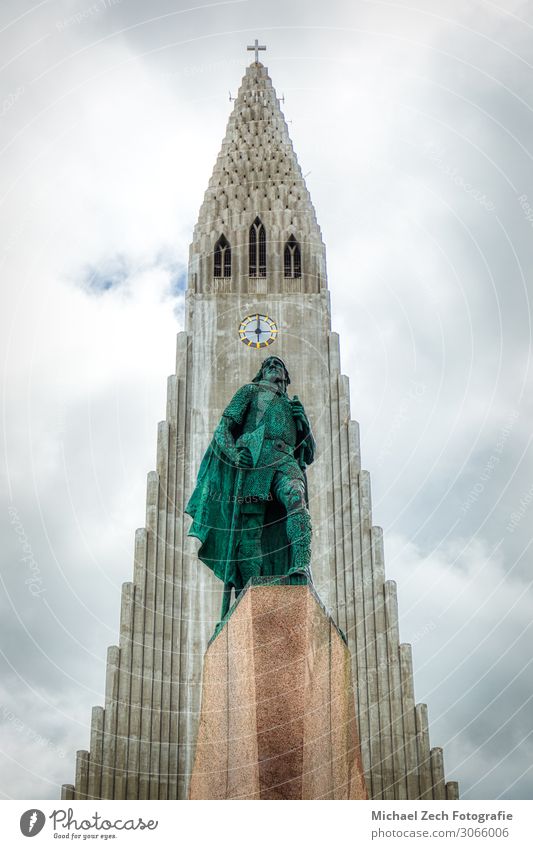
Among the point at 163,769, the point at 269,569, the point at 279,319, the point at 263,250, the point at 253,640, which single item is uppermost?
the point at 263,250

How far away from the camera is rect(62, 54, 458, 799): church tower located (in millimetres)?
27719

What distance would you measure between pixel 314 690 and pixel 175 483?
70.6ft

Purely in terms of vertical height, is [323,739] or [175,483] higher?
[175,483]

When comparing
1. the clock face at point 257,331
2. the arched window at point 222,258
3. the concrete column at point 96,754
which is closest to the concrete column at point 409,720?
the concrete column at point 96,754

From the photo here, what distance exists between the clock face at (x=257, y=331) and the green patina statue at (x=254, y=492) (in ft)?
71.7

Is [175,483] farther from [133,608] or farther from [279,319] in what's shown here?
[279,319]

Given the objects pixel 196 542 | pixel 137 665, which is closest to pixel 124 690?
pixel 137 665

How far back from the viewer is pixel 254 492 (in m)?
12.3

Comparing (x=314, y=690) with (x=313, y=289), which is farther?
(x=313, y=289)

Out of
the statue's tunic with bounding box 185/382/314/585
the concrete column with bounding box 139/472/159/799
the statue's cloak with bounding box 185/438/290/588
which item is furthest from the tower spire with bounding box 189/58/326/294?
the statue's cloak with bounding box 185/438/290/588

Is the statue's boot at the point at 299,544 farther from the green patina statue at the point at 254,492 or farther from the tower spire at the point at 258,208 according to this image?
the tower spire at the point at 258,208

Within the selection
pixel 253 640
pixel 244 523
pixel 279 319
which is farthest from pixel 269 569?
pixel 279 319

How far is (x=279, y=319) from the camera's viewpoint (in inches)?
1396

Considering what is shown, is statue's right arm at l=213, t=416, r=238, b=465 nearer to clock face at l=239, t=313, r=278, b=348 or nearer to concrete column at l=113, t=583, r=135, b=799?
concrete column at l=113, t=583, r=135, b=799
